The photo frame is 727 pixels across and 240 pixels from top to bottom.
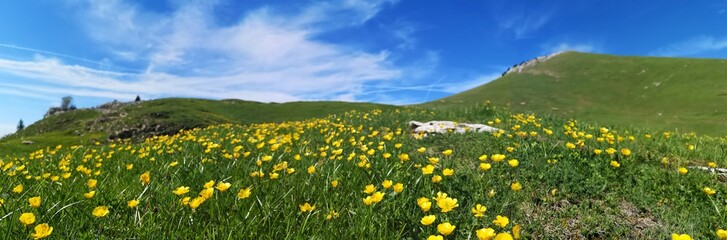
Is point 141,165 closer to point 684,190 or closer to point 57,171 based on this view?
point 57,171

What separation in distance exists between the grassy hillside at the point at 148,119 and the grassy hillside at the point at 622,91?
850 inches

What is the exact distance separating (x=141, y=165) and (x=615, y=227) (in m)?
7.45

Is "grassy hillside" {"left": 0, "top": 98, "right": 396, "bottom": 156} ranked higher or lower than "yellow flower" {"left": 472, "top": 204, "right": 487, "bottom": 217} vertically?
lower

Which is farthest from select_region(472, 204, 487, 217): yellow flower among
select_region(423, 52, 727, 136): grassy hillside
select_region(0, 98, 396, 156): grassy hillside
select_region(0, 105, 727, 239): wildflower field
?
A: select_region(423, 52, 727, 136): grassy hillside

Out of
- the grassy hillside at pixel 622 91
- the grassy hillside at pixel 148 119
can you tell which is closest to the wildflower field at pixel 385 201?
the grassy hillside at pixel 148 119

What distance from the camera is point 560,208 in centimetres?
518

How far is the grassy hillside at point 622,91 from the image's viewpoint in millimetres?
43406

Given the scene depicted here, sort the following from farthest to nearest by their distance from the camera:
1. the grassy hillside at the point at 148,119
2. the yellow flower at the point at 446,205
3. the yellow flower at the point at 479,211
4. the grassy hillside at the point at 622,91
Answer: the grassy hillside at the point at 622,91, the grassy hillside at the point at 148,119, the yellow flower at the point at 479,211, the yellow flower at the point at 446,205

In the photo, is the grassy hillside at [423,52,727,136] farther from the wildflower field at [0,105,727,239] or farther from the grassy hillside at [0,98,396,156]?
the wildflower field at [0,105,727,239]

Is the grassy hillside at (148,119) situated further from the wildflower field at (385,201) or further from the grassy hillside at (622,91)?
the wildflower field at (385,201)

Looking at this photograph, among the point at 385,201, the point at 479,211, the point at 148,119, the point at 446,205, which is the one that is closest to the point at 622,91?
the point at 148,119

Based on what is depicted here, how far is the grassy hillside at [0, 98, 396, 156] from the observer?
4238cm

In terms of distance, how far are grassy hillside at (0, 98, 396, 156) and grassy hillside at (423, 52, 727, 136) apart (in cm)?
2158

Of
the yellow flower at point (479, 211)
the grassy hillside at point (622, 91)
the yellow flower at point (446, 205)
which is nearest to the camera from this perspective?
the yellow flower at point (446, 205)
